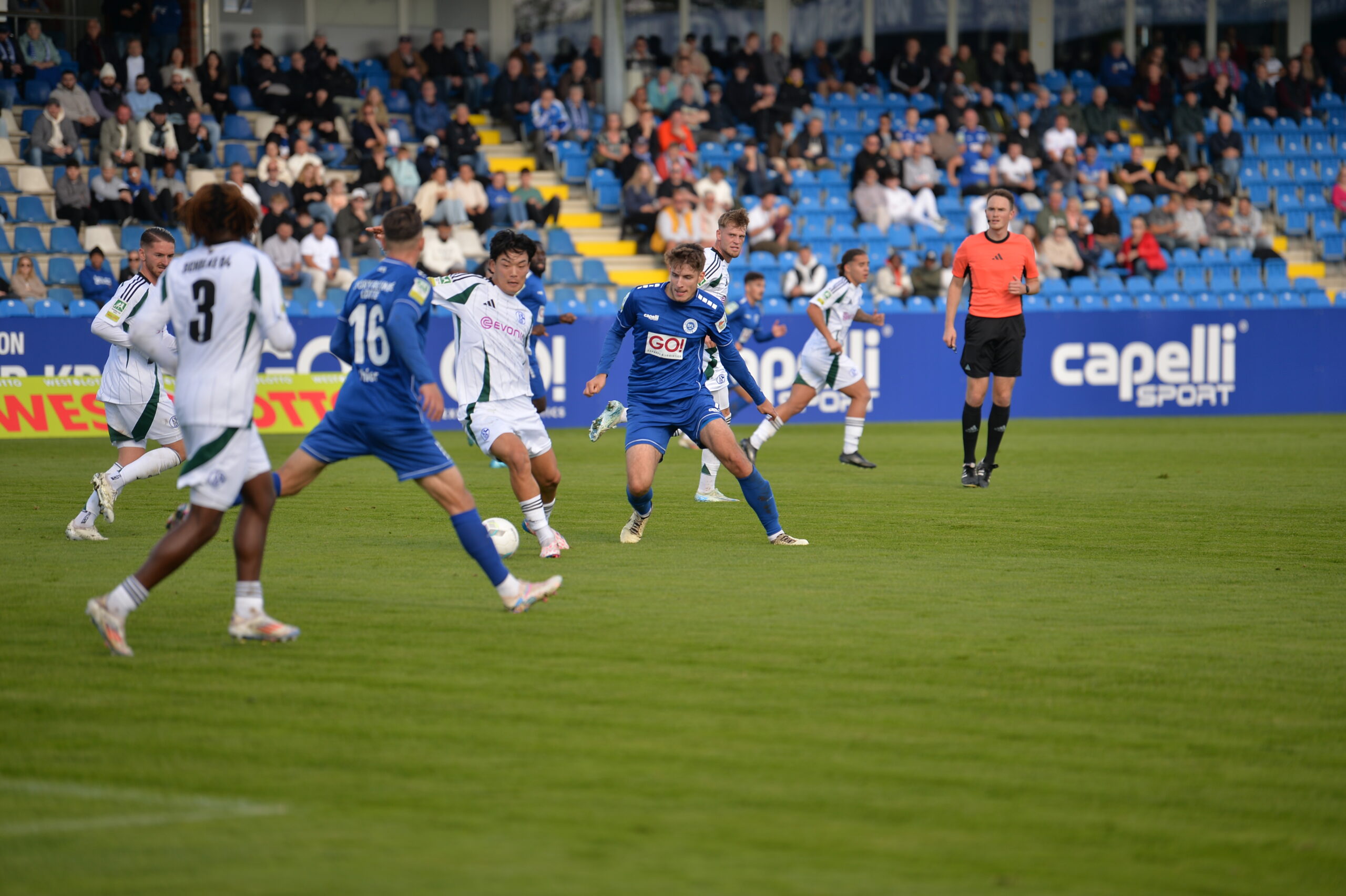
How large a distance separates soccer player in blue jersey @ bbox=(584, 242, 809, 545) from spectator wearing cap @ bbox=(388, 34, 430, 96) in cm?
1691

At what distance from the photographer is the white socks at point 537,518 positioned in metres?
8.81

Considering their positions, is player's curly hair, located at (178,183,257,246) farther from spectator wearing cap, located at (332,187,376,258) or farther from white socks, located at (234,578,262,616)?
spectator wearing cap, located at (332,187,376,258)

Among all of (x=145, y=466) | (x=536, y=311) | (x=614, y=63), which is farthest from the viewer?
(x=614, y=63)

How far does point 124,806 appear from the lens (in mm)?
4102

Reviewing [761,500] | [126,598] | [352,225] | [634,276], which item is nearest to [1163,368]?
[634,276]

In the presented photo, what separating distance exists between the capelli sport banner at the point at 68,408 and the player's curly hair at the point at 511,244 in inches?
371

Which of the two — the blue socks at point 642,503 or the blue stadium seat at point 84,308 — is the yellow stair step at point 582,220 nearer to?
the blue stadium seat at point 84,308

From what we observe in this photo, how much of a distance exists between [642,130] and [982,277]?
1262 centimetres

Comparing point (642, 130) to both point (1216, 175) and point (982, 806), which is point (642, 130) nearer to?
point (1216, 175)

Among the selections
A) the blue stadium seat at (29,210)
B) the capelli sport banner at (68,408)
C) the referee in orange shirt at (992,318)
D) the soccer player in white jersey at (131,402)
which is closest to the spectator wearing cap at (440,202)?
the capelli sport banner at (68,408)

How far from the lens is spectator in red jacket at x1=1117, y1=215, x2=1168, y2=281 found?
25.0m

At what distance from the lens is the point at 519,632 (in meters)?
6.50

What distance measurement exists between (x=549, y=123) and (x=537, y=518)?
17.3 metres

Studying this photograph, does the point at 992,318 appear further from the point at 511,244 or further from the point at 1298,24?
the point at 1298,24
